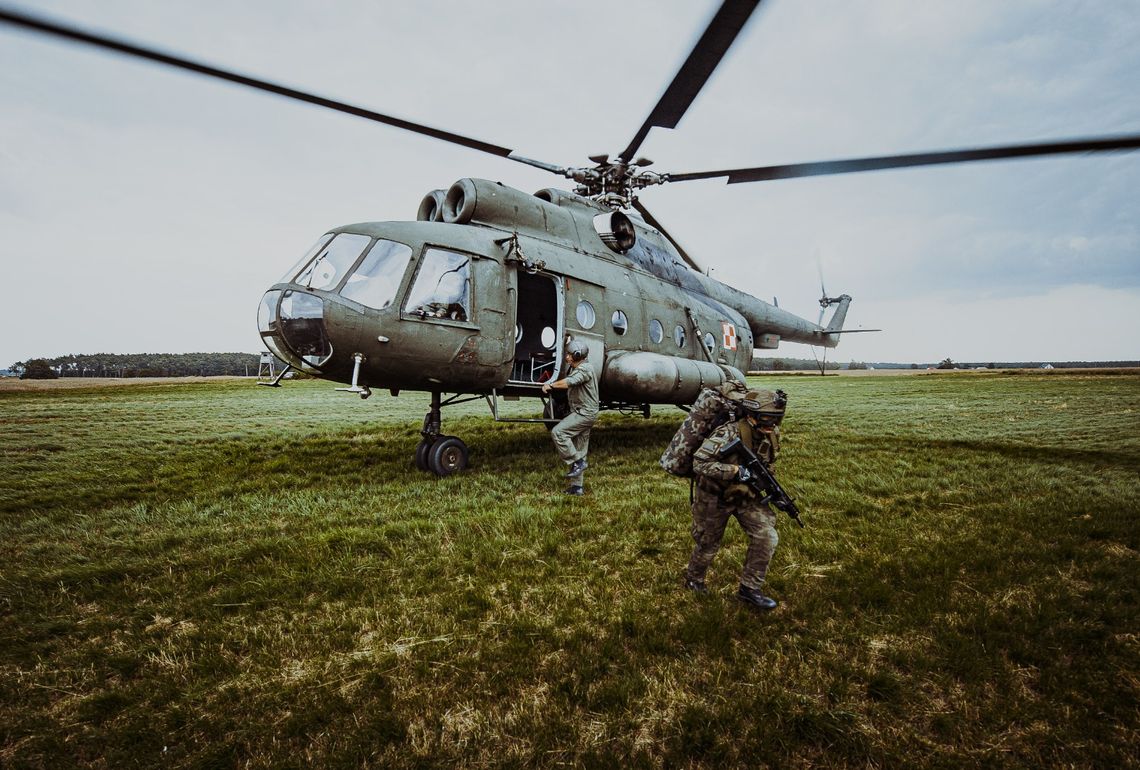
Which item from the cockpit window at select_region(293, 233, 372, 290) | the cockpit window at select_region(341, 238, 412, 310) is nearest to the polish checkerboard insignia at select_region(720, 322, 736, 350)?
the cockpit window at select_region(341, 238, 412, 310)

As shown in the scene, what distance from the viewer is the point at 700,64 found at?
4.44m

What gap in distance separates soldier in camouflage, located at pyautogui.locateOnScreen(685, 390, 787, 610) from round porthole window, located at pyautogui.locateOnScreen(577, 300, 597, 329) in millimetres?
4686

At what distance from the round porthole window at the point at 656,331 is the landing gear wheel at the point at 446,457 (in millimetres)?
4080

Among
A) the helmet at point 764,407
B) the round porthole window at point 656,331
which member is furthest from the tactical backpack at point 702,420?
the round porthole window at point 656,331

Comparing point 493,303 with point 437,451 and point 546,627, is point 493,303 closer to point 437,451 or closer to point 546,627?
point 437,451

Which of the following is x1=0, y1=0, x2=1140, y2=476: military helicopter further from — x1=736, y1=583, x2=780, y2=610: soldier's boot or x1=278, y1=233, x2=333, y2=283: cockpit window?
x1=736, y1=583, x2=780, y2=610: soldier's boot

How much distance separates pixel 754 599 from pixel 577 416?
360 centimetres

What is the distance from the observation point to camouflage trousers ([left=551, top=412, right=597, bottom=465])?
686 cm

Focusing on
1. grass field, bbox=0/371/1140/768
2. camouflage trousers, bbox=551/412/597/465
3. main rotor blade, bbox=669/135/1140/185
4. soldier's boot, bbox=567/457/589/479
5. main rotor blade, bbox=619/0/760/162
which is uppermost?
main rotor blade, bbox=619/0/760/162

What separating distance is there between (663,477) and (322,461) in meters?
5.42

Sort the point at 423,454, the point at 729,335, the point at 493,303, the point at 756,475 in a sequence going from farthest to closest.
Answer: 1. the point at 729,335
2. the point at 423,454
3. the point at 493,303
4. the point at 756,475

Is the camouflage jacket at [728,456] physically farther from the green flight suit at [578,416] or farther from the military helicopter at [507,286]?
the green flight suit at [578,416]

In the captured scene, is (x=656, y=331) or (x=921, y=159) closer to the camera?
(x=921, y=159)

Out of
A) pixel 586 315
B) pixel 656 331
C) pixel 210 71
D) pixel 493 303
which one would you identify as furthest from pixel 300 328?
pixel 656 331
